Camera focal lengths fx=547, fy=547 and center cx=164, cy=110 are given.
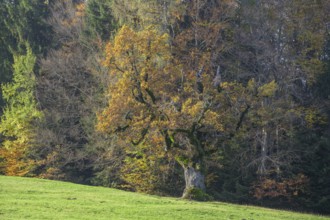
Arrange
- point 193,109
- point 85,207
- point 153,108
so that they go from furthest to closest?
point 153,108 < point 193,109 < point 85,207

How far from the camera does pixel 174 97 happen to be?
101 feet

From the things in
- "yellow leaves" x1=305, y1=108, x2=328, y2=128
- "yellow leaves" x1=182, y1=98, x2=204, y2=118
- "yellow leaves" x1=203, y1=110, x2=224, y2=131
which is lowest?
"yellow leaves" x1=203, y1=110, x2=224, y2=131

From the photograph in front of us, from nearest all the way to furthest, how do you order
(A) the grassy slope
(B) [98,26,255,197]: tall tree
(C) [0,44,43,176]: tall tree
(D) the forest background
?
(A) the grassy slope < (B) [98,26,255,197]: tall tree < (D) the forest background < (C) [0,44,43,176]: tall tree

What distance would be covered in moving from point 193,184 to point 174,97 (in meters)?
5.02

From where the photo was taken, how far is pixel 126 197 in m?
24.4

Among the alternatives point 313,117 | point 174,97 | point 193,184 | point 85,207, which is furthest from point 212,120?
point 313,117

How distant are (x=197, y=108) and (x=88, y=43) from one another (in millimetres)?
20104

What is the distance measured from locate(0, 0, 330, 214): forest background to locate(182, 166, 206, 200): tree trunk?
2.3 inches

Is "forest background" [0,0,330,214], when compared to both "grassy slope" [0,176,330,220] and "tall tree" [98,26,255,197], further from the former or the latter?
"grassy slope" [0,176,330,220]

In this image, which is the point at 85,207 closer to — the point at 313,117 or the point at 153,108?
the point at 153,108

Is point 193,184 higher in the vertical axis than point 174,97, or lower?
lower

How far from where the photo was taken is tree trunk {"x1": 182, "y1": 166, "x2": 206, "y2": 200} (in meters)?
29.8

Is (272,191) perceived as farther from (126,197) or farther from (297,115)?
(126,197)

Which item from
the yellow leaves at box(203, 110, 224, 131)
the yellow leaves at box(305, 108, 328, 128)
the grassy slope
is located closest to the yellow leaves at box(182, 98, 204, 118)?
the yellow leaves at box(203, 110, 224, 131)
